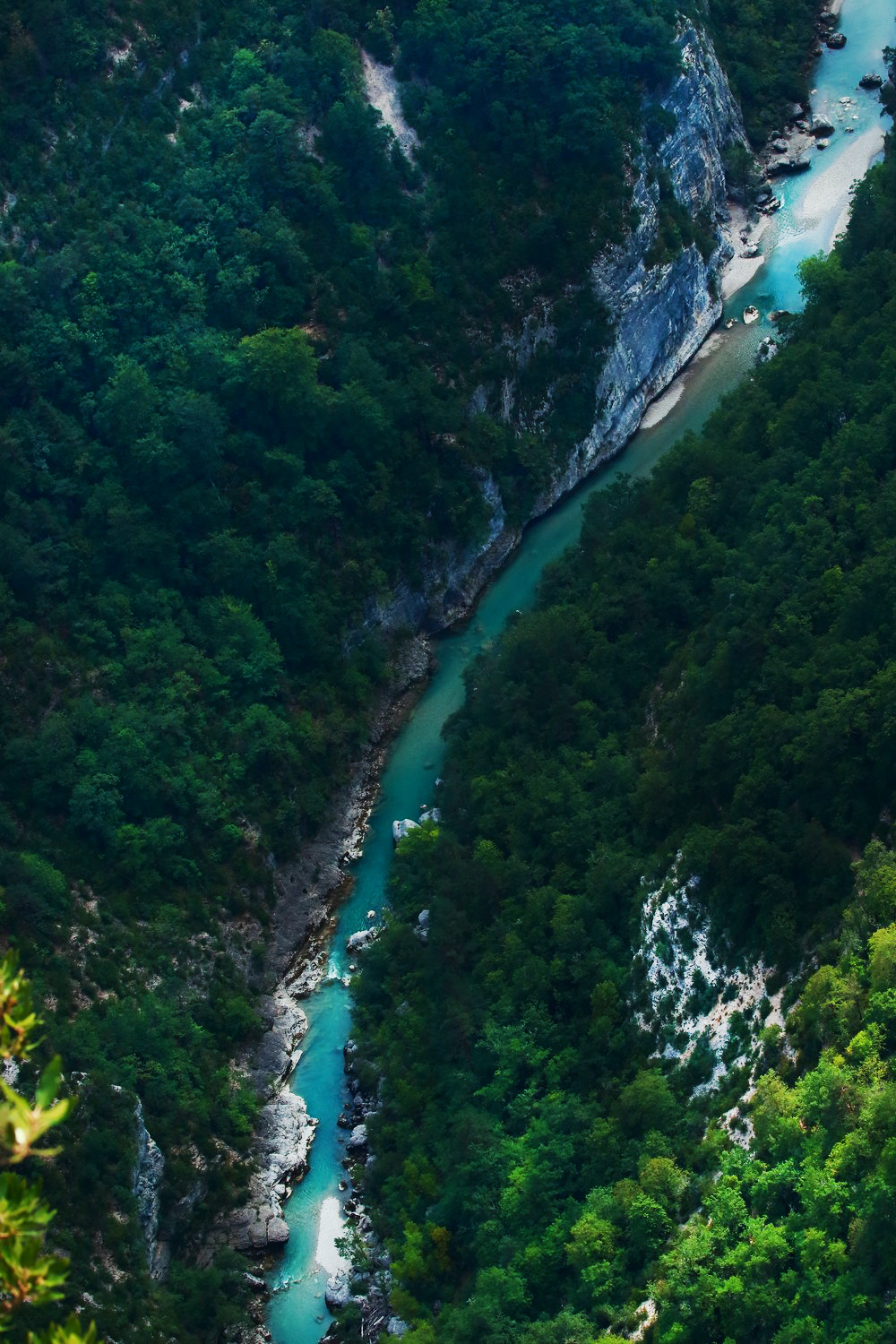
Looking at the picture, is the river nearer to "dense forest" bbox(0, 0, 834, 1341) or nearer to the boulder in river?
the boulder in river

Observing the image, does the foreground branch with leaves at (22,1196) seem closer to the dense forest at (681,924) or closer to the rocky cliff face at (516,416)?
the dense forest at (681,924)

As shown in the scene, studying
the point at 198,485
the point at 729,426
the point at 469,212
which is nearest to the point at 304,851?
the point at 198,485

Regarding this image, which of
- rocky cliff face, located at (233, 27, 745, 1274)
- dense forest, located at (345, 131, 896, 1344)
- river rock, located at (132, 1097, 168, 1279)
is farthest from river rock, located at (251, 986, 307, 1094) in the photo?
river rock, located at (132, 1097, 168, 1279)

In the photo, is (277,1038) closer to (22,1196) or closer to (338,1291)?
(338,1291)

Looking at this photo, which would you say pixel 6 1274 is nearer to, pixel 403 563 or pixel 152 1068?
pixel 152 1068

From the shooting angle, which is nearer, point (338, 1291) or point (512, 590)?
point (338, 1291)

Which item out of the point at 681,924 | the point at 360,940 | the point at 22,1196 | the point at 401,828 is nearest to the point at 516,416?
the point at 401,828
